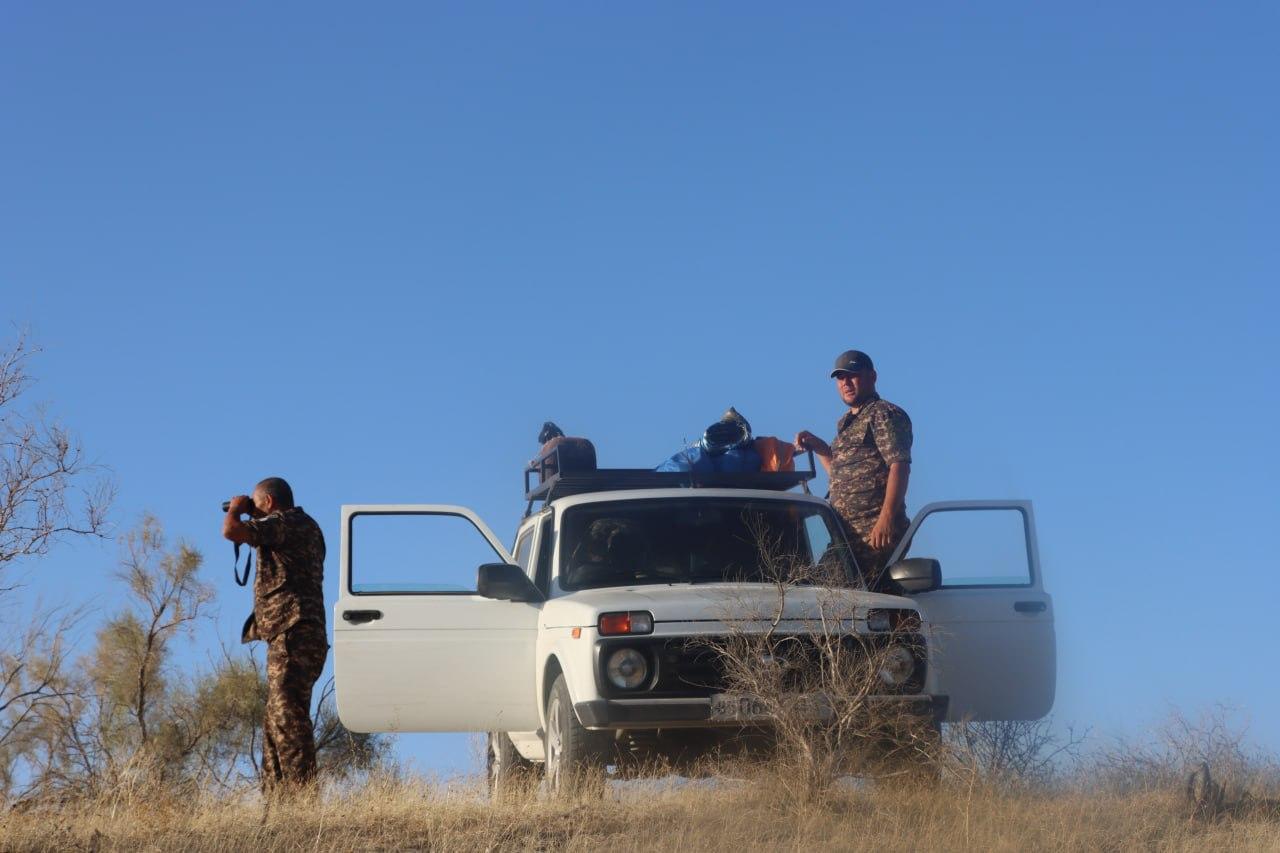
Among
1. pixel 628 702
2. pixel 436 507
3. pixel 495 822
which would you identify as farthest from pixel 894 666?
pixel 436 507

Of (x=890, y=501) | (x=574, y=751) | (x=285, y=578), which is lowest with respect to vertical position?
(x=574, y=751)

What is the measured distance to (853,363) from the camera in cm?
1075

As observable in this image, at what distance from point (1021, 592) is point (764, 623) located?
7.31 ft

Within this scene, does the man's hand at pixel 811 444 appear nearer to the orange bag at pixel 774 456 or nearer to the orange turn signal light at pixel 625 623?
the orange bag at pixel 774 456

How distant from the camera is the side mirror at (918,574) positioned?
359 inches

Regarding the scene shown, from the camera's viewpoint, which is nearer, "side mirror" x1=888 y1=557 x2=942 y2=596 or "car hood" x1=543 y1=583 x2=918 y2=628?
"car hood" x1=543 y1=583 x2=918 y2=628

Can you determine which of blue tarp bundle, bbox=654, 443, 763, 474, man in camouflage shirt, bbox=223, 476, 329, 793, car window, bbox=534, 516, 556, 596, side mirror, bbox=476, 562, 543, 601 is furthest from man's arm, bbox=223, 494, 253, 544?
blue tarp bundle, bbox=654, 443, 763, 474

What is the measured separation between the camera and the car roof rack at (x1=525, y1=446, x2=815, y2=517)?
10.4m

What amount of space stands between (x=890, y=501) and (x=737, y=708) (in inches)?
94.0

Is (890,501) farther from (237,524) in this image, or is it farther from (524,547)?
(237,524)

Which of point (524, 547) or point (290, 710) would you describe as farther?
point (524, 547)

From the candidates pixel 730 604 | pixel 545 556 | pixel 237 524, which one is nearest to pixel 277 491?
pixel 237 524

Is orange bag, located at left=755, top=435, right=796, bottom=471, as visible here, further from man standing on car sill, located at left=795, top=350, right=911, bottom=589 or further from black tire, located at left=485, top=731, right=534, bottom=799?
black tire, located at left=485, top=731, right=534, bottom=799

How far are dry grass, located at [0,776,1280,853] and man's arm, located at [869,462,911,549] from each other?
1.89 m
